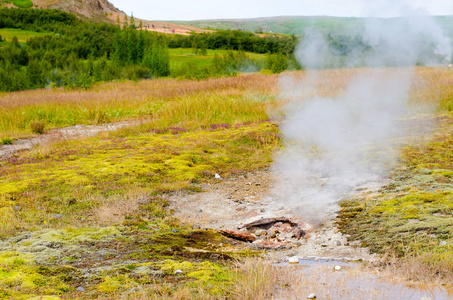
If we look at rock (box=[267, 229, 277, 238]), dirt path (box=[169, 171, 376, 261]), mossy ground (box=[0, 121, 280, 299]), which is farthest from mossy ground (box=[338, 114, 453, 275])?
mossy ground (box=[0, 121, 280, 299])

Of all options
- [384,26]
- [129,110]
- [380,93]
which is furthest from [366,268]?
[129,110]

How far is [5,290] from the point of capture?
2941 millimetres

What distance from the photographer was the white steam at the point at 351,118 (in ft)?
20.5

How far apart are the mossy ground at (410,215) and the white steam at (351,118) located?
41cm

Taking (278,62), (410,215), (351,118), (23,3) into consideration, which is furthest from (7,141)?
(23,3)

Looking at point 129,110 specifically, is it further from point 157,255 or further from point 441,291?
point 441,291

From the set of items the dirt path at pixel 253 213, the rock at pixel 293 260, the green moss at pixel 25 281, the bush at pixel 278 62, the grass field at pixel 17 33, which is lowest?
the dirt path at pixel 253 213

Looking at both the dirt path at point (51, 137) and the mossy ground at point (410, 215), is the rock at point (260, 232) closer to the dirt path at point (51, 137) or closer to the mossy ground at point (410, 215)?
the mossy ground at point (410, 215)

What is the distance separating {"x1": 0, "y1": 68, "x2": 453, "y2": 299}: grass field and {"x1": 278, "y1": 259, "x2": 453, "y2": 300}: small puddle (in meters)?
0.19

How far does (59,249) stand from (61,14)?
111588mm

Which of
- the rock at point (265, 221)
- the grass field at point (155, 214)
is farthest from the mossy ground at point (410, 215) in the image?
the rock at point (265, 221)

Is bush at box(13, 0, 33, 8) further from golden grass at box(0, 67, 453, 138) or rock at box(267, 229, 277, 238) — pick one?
rock at box(267, 229, 277, 238)

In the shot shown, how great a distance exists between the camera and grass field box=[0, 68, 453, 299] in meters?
3.18

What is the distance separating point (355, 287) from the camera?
3105mm
